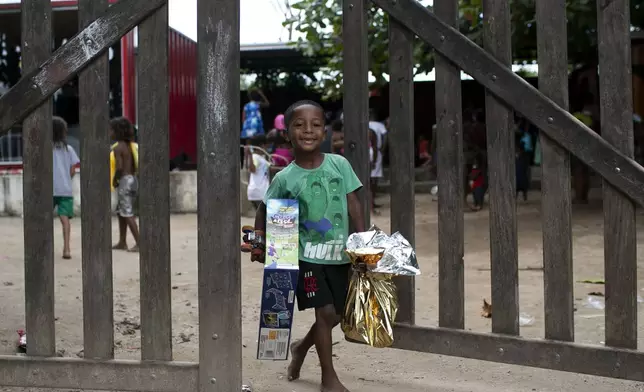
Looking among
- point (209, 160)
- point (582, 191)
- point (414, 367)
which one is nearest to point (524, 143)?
point (582, 191)

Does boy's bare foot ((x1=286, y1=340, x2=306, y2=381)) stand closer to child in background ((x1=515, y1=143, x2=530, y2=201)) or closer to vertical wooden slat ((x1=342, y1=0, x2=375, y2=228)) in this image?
vertical wooden slat ((x1=342, y1=0, x2=375, y2=228))

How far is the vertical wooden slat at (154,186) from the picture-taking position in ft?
12.9

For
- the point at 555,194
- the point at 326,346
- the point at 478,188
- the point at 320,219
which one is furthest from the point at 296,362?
the point at 478,188

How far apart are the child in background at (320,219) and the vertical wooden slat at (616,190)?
45.5 inches

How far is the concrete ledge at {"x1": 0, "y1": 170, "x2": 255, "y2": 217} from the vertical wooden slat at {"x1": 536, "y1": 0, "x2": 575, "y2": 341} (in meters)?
9.48

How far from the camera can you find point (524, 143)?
16391 millimetres

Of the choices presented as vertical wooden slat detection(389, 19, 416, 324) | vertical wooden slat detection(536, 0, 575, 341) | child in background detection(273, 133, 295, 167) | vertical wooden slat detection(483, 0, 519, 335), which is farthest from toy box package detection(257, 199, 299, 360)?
child in background detection(273, 133, 295, 167)

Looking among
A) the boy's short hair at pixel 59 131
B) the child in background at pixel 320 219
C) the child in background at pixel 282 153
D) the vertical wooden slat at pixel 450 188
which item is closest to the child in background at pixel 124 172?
the boy's short hair at pixel 59 131

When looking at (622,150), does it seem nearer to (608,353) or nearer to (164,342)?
(608,353)

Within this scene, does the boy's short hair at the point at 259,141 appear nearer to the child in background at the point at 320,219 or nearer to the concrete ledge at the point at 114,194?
the concrete ledge at the point at 114,194

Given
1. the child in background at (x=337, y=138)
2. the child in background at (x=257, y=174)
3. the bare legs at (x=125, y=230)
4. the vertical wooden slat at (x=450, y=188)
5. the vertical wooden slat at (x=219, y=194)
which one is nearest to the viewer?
the vertical wooden slat at (x=219, y=194)

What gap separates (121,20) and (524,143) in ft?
43.5

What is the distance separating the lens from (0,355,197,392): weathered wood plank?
396 centimetres

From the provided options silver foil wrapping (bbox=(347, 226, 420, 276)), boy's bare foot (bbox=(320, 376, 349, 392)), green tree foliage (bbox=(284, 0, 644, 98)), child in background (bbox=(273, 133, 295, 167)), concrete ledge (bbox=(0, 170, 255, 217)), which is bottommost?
boy's bare foot (bbox=(320, 376, 349, 392))
